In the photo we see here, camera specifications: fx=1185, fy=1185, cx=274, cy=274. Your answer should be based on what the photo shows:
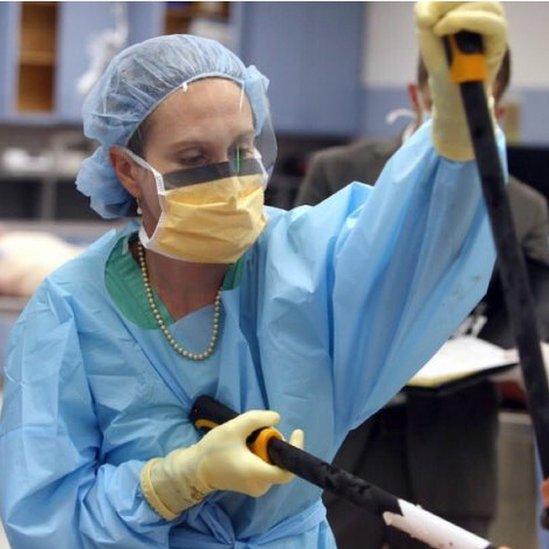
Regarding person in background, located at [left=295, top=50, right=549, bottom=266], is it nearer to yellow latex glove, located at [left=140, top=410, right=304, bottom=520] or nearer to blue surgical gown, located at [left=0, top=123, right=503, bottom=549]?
blue surgical gown, located at [left=0, top=123, right=503, bottom=549]

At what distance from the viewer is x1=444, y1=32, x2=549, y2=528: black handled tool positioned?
97 cm

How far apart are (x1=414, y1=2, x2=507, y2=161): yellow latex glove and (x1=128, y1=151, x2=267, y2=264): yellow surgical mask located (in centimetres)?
32

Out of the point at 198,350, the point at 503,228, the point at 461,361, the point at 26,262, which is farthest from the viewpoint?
the point at 26,262

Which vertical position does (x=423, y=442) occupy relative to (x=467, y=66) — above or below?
below

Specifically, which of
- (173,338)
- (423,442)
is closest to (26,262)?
(423,442)

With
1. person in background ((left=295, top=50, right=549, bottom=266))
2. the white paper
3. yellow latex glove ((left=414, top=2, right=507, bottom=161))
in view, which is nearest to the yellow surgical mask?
yellow latex glove ((left=414, top=2, right=507, bottom=161))

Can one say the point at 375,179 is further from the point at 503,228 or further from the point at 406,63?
the point at 406,63

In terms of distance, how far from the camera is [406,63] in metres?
6.15

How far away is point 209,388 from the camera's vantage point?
1.39 m

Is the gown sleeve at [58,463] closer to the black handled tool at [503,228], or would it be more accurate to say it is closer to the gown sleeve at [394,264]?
the gown sleeve at [394,264]

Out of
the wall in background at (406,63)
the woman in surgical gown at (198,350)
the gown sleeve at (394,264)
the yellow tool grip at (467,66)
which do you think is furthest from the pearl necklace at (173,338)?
the wall in background at (406,63)

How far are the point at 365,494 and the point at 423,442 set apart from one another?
1045 millimetres

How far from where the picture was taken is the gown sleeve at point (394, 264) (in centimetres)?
122

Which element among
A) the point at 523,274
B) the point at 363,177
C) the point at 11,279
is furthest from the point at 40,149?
the point at 523,274
